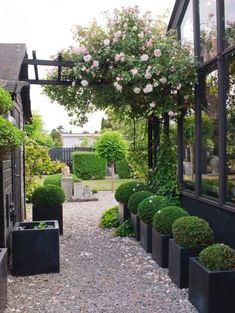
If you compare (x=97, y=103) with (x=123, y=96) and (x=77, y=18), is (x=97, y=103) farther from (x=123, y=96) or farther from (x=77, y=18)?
(x=77, y=18)

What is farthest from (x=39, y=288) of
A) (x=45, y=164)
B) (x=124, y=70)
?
(x=45, y=164)

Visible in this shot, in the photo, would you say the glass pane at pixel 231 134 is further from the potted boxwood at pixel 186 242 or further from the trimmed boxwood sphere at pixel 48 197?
the trimmed boxwood sphere at pixel 48 197

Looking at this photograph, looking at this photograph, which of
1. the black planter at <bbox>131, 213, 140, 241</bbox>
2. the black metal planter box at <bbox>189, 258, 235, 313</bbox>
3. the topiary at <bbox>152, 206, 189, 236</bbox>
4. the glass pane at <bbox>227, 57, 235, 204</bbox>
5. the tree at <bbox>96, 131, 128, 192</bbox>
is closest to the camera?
the black metal planter box at <bbox>189, 258, 235, 313</bbox>

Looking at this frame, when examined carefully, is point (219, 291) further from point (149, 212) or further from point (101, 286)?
point (149, 212)

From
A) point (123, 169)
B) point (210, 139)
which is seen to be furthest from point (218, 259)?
point (123, 169)

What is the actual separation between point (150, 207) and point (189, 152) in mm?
1039

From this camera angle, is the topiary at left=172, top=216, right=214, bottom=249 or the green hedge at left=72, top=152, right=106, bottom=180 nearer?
the topiary at left=172, top=216, right=214, bottom=249

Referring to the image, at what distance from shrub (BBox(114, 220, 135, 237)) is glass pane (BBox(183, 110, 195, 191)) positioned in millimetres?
1462

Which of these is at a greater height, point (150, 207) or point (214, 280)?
point (150, 207)

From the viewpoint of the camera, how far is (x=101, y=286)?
4.27 metres

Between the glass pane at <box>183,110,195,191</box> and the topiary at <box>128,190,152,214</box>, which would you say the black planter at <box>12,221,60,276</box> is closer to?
the topiary at <box>128,190,152,214</box>

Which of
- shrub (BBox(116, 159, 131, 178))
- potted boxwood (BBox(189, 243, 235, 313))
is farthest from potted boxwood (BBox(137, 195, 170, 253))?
shrub (BBox(116, 159, 131, 178))

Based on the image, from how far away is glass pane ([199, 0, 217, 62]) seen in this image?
15.8ft

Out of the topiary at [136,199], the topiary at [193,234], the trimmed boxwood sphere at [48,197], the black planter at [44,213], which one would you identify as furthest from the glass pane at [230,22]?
the black planter at [44,213]
